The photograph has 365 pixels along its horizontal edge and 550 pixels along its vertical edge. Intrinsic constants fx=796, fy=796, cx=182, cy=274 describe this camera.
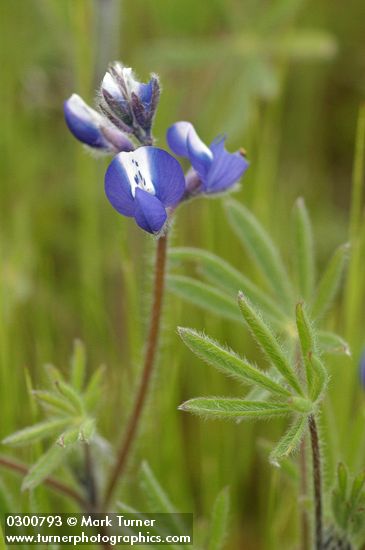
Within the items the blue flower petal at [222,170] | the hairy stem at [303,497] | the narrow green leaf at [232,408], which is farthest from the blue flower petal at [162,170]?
the hairy stem at [303,497]

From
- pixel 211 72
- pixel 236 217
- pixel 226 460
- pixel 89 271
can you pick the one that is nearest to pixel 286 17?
pixel 211 72

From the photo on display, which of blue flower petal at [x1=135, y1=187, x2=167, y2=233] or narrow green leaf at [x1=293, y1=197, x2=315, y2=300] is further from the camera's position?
narrow green leaf at [x1=293, y1=197, x2=315, y2=300]

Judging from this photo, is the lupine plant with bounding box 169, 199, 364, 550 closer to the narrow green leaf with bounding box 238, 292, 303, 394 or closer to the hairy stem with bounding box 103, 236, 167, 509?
the narrow green leaf with bounding box 238, 292, 303, 394

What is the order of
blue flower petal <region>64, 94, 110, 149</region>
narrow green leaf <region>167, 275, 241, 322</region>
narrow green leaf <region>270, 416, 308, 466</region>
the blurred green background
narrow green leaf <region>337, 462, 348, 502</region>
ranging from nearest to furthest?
narrow green leaf <region>270, 416, 308, 466</region> < narrow green leaf <region>337, 462, 348, 502</region> < blue flower petal <region>64, 94, 110, 149</region> < narrow green leaf <region>167, 275, 241, 322</region> < the blurred green background

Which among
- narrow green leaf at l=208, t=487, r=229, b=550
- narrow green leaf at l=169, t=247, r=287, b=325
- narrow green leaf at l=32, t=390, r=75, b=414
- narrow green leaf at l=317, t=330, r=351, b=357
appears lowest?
narrow green leaf at l=208, t=487, r=229, b=550

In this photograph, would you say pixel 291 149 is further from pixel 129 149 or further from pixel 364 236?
pixel 129 149

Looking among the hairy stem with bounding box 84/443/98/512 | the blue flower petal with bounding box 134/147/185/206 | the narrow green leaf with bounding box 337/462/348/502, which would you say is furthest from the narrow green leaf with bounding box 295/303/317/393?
the hairy stem with bounding box 84/443/98/512
